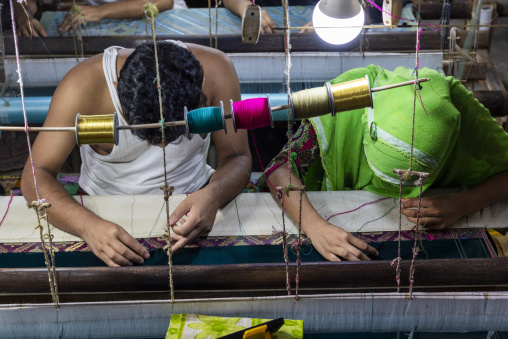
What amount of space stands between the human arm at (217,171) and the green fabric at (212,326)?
1.01 ft

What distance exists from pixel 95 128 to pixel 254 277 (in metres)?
0.49

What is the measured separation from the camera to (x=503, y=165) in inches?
72.9

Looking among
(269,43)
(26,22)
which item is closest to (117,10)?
(26,22)

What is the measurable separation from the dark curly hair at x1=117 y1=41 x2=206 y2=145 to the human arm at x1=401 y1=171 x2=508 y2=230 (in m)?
0.67

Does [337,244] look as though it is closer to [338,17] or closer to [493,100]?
[338,17]

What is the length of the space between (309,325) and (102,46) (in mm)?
2201

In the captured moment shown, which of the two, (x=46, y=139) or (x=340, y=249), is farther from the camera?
(x=46, y=139)

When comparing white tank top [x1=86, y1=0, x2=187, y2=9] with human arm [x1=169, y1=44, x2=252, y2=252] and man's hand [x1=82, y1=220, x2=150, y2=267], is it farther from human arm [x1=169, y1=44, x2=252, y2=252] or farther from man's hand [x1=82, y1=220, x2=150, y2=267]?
man's hand [x1=82, y1=220, x2=150, y2=267]

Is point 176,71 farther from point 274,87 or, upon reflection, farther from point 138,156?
point 274,87

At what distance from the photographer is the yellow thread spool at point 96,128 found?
1165 millimetres

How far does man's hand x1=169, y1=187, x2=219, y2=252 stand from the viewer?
166 centimetres

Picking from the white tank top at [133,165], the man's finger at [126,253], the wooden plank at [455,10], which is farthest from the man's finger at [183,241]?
the wooden plank at [455,10]

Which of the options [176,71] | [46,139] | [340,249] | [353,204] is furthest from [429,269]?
[46,139]

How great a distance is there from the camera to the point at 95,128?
1167 mm
